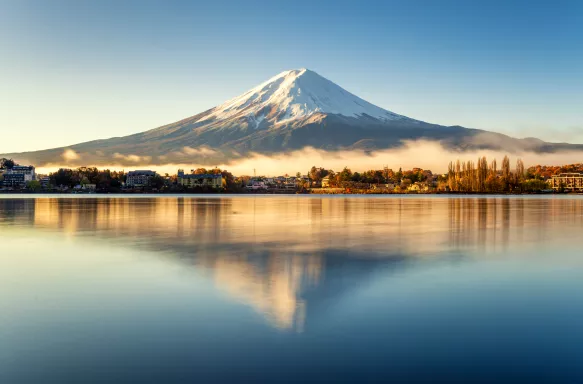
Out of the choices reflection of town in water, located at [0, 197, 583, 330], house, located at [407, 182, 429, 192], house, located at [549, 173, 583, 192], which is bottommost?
reflection of town in water, located at [0, 197, 583, 330]

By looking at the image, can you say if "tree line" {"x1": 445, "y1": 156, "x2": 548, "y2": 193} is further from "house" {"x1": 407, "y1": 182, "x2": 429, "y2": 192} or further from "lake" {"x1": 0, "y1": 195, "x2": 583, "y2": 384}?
"lake" {"x1": 0, "y1": 195, "x2": 583, "y2": 384}

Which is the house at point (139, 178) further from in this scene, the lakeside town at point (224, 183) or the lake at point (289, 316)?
the lake at point (289, 316)

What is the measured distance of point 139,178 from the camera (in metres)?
164

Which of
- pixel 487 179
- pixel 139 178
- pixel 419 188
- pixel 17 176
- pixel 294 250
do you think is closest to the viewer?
pixel 294 250

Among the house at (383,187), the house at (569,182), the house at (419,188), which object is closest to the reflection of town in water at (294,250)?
the house at (419,188)

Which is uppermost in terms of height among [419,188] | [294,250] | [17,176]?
[17,176]

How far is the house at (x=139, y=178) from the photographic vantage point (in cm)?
15965

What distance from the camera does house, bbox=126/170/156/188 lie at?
524 ft

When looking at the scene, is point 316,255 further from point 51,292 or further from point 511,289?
point 51,292

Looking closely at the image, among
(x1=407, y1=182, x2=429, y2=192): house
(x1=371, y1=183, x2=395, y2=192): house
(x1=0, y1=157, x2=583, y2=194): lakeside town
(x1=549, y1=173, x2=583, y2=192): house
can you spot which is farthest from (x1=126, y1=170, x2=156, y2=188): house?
(x1=549, y1=173, x2=583, y2=192): house

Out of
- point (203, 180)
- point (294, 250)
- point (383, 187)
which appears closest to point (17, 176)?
point (203, 180)

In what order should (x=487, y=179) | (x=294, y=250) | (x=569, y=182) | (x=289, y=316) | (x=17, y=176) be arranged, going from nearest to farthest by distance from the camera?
(x=289, y=316)
(x=294, y=250)
(x=487, y=179)
(x=17, y=176)
(x=569, y=182)

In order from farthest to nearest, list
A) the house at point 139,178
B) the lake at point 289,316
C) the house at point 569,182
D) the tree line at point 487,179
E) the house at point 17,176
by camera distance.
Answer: the house at point 569,182
the house at point 17,176
the house at point 139,178
the tree line at point 487,179
the lake at point 289,316

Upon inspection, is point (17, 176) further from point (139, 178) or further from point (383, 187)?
point (383, 187)
